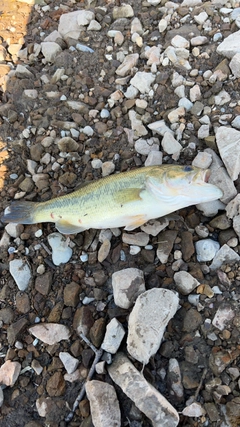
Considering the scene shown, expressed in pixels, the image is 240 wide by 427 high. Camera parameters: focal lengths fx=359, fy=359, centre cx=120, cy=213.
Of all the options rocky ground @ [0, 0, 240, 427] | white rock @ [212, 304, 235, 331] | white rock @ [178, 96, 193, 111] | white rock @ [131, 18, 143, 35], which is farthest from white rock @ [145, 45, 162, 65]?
white rock @ [212, 304, 235, 331]

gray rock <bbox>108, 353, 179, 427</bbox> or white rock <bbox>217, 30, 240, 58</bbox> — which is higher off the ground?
white rock <bbox>217, 30, 240, 58</bbox>

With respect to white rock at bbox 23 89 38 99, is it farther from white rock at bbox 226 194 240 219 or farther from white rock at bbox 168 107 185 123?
white rock at bbox 226 194 240 219

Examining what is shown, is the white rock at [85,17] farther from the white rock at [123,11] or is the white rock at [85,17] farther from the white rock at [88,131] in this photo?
the white rock at [88,131]

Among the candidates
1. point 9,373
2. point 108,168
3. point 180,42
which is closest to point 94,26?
point 180,42

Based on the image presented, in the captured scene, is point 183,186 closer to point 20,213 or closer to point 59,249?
point 59,249

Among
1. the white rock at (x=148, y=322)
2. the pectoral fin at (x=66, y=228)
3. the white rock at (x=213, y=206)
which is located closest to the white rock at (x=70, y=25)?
the pectoral fin at (x=66, y=228)
